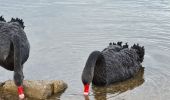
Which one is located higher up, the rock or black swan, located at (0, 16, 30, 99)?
black swan, located at (0, 16, 30, 99)

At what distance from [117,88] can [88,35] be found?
7.11ft

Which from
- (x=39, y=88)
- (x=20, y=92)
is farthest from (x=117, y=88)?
(x=20, y=92)

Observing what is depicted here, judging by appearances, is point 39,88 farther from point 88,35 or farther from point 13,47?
point 88,35

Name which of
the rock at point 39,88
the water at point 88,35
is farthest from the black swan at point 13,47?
the water at point 88,35

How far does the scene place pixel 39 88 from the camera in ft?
19.6

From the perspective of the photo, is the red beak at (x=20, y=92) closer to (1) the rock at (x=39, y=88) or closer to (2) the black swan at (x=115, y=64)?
(1) the rock at (x=39, y=88)

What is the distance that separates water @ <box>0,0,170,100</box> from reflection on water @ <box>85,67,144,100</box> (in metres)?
0.01

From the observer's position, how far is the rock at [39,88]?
596 centimetres

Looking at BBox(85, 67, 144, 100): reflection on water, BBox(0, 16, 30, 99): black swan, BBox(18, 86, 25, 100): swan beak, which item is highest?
BBox(0, 16, 30, 99): black swan

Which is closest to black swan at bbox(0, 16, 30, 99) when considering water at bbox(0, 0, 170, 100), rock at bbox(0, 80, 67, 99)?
rock at bbox(0, 80, 67, 99)

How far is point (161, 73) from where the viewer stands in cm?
670

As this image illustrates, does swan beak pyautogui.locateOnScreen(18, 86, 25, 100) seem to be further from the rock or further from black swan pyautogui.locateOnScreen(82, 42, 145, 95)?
black swan pyautogui.locateOnScreen(82, 42, 145, 95)

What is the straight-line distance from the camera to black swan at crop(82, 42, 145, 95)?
21.1ft

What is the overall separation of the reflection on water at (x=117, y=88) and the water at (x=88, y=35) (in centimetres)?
1
